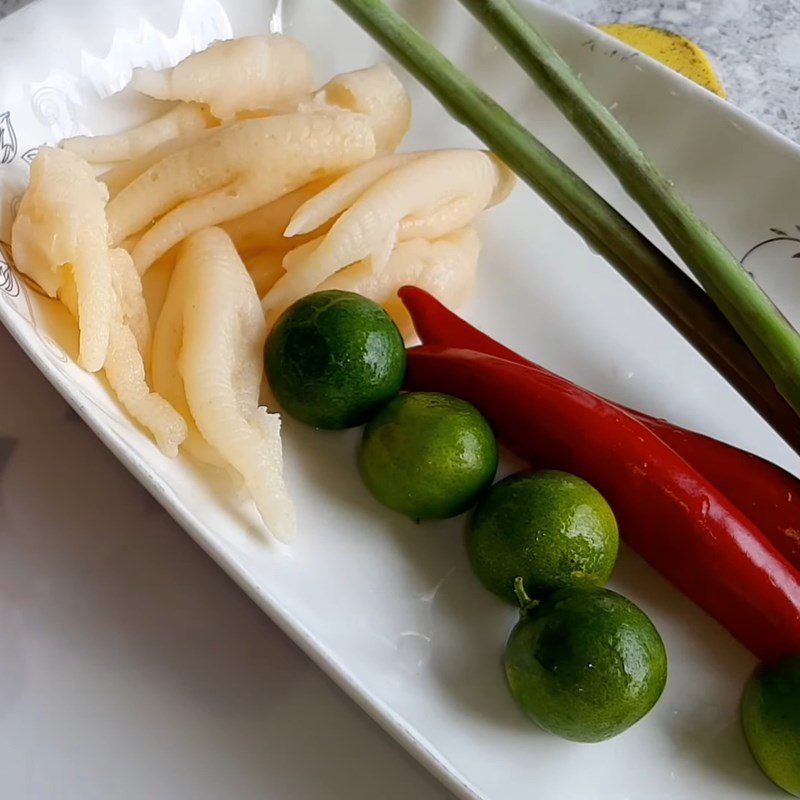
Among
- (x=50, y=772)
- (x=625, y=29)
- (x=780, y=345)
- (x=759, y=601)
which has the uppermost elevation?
(x=625, y=29)

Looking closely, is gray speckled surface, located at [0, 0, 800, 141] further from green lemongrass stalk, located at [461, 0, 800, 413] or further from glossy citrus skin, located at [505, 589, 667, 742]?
glossy citrus skin, located at [505, 589, 667, 742]

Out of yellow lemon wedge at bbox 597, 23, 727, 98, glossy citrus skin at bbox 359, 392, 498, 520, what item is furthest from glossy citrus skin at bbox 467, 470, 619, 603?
yellow lemon wedge at bbox 597, 23, 727, 98

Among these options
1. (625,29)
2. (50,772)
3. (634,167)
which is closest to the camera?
(50,772)

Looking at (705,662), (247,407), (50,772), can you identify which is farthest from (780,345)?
(50,772)

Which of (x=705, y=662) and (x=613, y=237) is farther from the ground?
(x=613, y=237)

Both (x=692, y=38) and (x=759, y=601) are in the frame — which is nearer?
(x=759, y=601)

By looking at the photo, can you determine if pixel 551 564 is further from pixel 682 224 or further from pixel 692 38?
pixel 692 38
